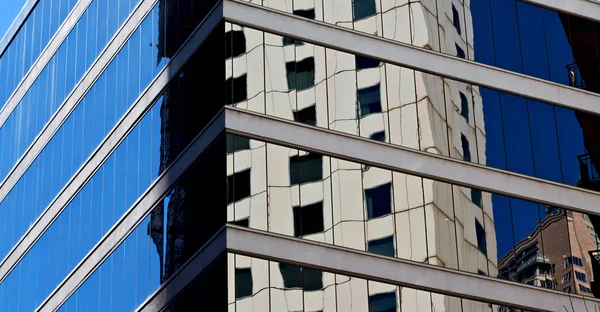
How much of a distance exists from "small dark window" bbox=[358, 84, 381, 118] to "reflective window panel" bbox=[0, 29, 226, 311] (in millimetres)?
4235

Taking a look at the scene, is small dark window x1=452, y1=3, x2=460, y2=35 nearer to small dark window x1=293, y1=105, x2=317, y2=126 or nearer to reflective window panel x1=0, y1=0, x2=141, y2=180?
small dark window x1=293, y1=105, x2=317, y2=126

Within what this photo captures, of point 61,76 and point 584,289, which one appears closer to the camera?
point 584,289

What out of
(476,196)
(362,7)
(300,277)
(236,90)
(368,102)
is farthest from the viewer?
(362,7)

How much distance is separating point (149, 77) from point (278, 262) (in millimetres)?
10503

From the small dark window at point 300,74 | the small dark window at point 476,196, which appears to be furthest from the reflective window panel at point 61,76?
Result: the small dark window at point 476,196

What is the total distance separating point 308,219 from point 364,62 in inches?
223

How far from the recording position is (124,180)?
154ft

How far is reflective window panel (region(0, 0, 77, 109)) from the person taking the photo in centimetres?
5813

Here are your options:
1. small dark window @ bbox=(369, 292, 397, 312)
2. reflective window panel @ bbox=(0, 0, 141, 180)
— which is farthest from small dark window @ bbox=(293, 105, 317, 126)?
reflective window panel @ bbox=(0, 0, 141, 180)

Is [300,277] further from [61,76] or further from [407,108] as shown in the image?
[61,76]

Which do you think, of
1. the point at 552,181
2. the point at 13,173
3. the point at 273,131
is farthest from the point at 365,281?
the point at 13,173

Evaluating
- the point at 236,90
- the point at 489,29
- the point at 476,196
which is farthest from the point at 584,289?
the point at 236,90

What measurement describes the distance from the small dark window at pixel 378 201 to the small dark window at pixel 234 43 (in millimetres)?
5490

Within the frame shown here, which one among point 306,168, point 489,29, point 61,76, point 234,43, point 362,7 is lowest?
point 306,168
